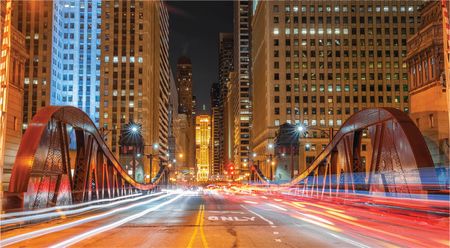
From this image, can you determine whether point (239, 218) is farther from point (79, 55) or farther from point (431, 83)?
point (79, 55)

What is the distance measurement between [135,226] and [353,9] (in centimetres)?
13389

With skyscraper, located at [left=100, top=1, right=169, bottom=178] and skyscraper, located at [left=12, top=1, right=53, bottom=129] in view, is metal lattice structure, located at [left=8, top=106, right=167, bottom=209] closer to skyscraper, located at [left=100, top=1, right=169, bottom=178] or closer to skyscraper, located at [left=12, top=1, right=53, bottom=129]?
skyscraper, located at [left=12, top=1, right=53, bottom=129]

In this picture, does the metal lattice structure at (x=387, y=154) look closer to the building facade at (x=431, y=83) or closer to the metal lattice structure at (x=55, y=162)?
the metal lattice structure at (x=55, y=162)

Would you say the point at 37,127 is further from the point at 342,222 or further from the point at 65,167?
the point at 342,222

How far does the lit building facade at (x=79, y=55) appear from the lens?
6127 inches

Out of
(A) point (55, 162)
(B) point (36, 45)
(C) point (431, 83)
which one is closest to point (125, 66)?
(B) point (36, 45)

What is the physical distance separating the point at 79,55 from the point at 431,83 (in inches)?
4766

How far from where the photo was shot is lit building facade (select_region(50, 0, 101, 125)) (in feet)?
511

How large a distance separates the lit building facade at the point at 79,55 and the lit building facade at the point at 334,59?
5284 cm

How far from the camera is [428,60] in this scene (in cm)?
6044

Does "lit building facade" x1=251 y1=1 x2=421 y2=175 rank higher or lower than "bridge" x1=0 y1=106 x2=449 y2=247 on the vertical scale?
higher

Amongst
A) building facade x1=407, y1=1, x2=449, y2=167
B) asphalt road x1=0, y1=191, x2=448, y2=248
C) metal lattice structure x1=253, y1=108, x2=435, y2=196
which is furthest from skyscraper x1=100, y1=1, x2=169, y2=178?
asphalt road x1=0, y1=191, x2=448, y2=248

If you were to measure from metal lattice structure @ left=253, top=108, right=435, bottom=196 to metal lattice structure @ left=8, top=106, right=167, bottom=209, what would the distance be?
16.2 m

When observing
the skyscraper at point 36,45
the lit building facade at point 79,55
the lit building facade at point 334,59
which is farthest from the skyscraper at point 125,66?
the lit building facade at point 334,59
